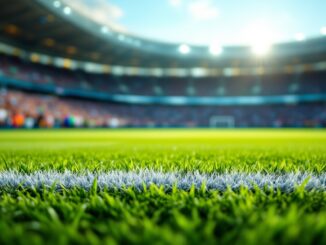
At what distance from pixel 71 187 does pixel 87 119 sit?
33472mm

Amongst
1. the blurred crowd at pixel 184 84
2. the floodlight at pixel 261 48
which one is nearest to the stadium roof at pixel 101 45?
the floodlight at pixel 261 48

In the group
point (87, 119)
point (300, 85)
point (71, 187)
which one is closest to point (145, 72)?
point (87, 119)

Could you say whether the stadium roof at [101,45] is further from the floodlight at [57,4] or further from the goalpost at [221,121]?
the goalpost at [221,121]

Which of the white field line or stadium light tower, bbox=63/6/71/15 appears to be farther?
stadium light tower, bbox=63/6/71/15

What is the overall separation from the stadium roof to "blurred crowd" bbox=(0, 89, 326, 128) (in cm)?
629

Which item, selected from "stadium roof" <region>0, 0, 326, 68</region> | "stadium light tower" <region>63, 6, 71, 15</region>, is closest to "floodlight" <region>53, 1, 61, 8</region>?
"stadium roof" <region>0, 0, 326, 68</region>

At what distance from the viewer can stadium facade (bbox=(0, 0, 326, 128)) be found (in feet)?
98.2

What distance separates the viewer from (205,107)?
138 ft

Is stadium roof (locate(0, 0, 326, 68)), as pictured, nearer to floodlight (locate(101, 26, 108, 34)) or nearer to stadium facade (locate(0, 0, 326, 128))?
floodlight (locate(101, 26, 108, 34))

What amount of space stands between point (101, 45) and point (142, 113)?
38.7ft

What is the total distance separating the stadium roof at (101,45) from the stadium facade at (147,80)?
12 cm

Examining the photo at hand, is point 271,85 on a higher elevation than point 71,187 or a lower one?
higher

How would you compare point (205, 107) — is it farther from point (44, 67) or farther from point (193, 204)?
point (193, 204)

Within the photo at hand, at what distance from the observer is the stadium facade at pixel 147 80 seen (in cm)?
2992
